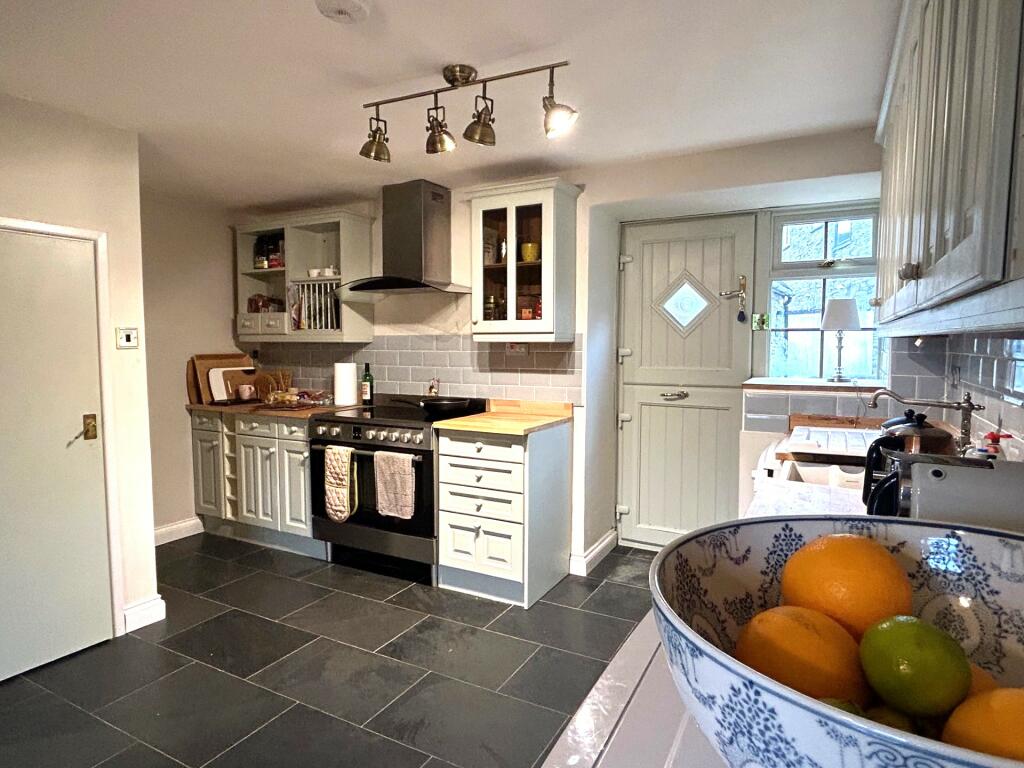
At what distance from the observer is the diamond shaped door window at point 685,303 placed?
3.50m

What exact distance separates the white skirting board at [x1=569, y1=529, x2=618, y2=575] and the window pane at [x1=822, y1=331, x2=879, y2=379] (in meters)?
1.63

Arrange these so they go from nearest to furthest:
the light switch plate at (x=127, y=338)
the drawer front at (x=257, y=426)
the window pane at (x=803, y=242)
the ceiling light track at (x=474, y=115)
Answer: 1. the ceiling light track at (x=474, y=115)
2. the light switch plate at (x=127, y=338)
3. the window pane at (x=803, y=242)
4. the drawer front at (x=257, y=426)

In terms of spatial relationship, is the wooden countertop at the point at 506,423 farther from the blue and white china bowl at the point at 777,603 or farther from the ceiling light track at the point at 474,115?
the blue and white china bowl at the point at 777,603

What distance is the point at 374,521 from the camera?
334 cm

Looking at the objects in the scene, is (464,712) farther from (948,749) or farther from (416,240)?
(416,240)

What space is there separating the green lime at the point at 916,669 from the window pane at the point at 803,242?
3273mm

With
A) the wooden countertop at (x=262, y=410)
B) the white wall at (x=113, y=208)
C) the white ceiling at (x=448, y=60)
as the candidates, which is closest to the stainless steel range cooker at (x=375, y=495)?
the wooden countertop at (x=262, y=410)

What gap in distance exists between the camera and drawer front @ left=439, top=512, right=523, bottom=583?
295cm

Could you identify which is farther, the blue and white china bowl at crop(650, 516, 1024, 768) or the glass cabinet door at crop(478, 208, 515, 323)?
the glass cabinet door at crop(478, 208, 515, 323)

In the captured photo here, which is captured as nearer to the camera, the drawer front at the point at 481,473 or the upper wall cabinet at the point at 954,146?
the upper wall cabinet at the point at 954,146

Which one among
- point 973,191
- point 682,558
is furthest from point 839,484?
point 682,558

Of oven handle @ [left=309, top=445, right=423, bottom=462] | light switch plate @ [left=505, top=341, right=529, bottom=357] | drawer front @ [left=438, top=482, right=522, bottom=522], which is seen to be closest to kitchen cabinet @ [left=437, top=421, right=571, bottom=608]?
drawer front @ [left=438, top=482, right=522, bottom=522]

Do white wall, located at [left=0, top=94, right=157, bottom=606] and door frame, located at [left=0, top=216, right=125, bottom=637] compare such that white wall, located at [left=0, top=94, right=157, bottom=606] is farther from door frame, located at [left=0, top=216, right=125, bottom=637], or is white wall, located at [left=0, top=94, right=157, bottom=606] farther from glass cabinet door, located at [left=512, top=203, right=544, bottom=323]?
glass cabinet door, located at [left=512, top=203, right=544, bottom=323]

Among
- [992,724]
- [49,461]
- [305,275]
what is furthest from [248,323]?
[992,724]
